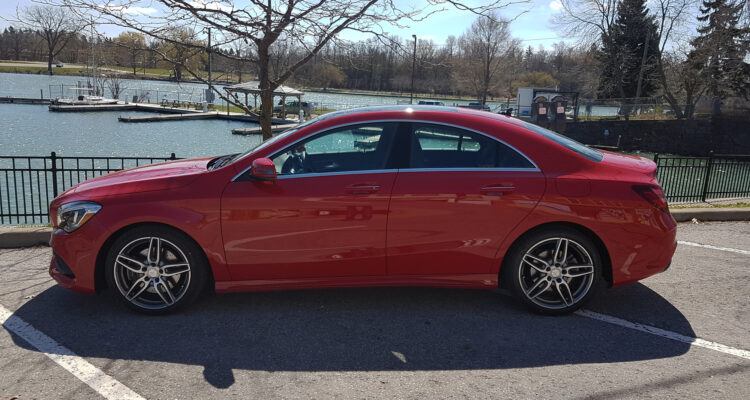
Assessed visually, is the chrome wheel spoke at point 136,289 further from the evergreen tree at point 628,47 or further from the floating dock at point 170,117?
the evergreen tree at point 628,47

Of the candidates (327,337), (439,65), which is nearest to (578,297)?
(327,337)

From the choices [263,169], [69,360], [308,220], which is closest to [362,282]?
[308,220]

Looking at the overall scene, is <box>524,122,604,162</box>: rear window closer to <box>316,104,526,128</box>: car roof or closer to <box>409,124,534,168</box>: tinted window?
<box>316,104,526,128</box>: car roof

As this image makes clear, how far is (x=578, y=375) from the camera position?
3303 mm

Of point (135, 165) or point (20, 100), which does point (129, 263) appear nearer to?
point (135, 165)

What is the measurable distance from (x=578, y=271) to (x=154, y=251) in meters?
3.34

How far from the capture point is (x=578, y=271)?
13.7ft

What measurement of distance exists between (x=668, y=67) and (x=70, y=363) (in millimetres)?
48081

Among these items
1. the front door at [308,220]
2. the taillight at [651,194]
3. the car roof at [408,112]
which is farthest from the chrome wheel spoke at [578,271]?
the front door at [308,220]

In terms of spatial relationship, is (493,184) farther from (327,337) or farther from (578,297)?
(327,337)

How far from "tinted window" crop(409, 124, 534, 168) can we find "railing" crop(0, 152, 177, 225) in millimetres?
4643

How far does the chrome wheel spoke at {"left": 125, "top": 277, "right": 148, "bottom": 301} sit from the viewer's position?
160 inches

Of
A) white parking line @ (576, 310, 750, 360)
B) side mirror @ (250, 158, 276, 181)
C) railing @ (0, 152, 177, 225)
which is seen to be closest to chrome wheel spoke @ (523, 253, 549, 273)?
white parking line @ (576, 310, 750, 360)

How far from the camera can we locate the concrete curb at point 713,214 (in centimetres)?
802
